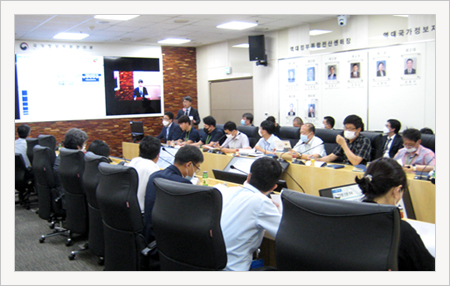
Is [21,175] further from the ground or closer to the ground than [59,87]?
closer to the ground

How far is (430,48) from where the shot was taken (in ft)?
19.0

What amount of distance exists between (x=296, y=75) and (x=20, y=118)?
6223 millimetres

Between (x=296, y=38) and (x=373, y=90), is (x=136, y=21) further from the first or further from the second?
(x=373, y=90)

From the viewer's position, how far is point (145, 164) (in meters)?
3.21

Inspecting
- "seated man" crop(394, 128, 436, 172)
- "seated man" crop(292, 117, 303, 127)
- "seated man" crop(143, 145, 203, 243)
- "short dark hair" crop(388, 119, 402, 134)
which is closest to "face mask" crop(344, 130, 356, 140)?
"seated man" crop(394, 128, 436, 172)

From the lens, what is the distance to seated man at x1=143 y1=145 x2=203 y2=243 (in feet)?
8.71

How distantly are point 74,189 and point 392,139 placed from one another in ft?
14.9

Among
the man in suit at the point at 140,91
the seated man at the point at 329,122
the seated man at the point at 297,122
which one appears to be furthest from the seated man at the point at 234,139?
the man in suit at the point at 140,91

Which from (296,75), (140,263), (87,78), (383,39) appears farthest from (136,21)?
(140,263)

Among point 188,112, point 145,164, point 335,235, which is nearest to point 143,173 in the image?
point 145,164

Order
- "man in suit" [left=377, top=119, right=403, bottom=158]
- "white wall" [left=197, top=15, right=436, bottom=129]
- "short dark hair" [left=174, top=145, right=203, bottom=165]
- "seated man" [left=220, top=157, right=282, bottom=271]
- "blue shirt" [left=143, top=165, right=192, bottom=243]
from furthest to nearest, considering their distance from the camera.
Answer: "white wall" [left=197, top=15, right=436, bottom=129], "man in suit" [left=377, top=119, right=403, bottom=158], "short dark hair" [left=174, top=145, right=203, bottom=165], "blue shirt" [left=143, top=165, right=192, bottom=243], "seated man" [left=220, top=157, right=282, bottom=271]

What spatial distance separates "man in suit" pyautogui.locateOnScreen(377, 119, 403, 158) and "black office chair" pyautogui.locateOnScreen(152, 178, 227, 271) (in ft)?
14.1

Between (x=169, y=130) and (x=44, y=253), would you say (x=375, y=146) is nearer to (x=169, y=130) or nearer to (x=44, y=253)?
(x=44, y=253)

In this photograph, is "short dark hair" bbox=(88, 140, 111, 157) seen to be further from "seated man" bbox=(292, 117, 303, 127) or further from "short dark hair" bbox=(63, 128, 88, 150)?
"seated man" bbox=(292, 117, 303, 127)
